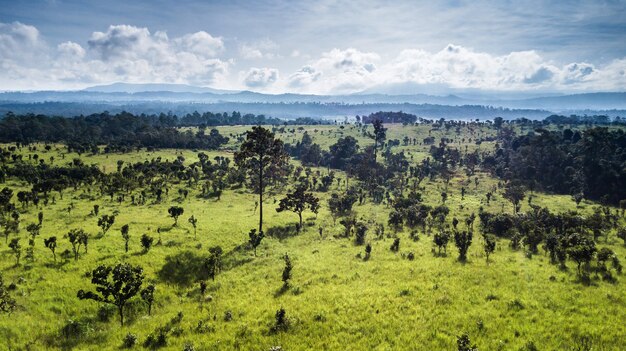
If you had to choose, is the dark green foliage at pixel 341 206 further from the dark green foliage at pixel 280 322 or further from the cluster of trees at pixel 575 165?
the cluster of trees at pixel 575 165

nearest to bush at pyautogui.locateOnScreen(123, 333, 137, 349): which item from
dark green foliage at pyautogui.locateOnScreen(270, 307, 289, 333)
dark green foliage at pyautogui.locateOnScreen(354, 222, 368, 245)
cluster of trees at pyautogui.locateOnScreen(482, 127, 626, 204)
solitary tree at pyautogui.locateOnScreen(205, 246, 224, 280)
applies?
dark green foliage at pyautogui.locateOnScreen(270, 307, 289, 333)

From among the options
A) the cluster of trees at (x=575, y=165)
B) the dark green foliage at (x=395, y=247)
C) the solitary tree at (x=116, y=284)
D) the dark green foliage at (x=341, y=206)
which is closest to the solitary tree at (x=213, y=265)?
the solitary tree at (x=116, y=284)

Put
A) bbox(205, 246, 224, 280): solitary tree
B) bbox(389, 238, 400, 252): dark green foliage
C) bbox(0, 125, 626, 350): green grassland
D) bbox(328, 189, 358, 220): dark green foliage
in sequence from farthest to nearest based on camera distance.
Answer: bbox(328, 189, 358, 220): dark green foliage < bbox(389, 238, 400, 252): dark green foliage < bbox(205, 246, 224, 280): solitary tree < bbox(0, 125, 626, 350): green grassland

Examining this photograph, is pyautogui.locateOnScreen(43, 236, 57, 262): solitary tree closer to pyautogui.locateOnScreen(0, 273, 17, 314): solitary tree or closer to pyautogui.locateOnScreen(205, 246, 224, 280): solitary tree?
pyautogui.locateOnScreen(0, 273, 17, 314): solitary tree

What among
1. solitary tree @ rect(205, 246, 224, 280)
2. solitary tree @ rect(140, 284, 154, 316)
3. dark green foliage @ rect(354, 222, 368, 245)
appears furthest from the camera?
dark green foliage @ rect(354, 222, 368, 245)

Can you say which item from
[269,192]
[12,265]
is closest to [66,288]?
[12,265]

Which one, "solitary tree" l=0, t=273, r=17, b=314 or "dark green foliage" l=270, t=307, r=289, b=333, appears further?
"solitary tree" l=0, t=273, r=17, b=314

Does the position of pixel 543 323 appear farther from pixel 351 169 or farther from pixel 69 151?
pixel 69 151

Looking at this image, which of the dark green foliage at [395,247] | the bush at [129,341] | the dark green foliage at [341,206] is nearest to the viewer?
the bush at [129,341]

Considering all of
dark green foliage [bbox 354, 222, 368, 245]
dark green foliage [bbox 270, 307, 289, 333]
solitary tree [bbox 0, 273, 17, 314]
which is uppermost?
solitary tree [bbox 0, 273, 17, 314]
